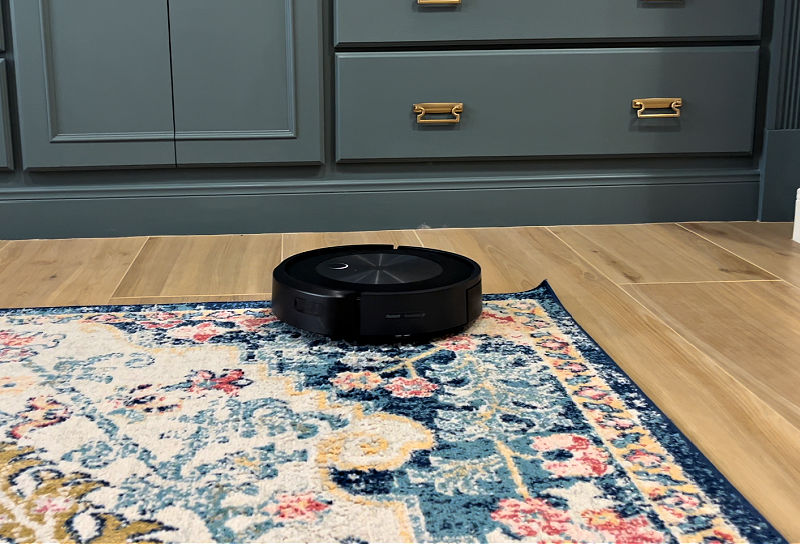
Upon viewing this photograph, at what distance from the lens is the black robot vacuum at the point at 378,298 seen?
112 cm

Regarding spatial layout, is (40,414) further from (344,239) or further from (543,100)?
(543,100)

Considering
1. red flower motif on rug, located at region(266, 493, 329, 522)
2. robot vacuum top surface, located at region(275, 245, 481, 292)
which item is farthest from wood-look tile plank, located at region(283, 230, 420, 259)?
red flower motif on rug, located at region(266, 493, 329, 522)

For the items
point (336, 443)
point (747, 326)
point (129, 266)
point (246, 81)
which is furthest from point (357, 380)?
point (246, 81)

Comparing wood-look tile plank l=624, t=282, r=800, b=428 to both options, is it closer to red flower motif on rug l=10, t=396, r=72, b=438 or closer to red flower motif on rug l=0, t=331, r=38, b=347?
red flower motif on rug l=10, t=396, r=72, b=438

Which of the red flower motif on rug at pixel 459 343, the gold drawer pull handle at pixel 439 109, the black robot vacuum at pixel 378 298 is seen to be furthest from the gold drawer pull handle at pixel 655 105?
the red flower motif on rug at pixel 459 343

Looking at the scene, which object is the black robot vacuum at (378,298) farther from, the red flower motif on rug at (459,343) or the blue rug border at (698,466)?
the blue rug border at (698,466)

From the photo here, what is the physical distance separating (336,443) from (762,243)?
1.20 metres

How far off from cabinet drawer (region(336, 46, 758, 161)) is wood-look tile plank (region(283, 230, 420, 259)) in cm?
16

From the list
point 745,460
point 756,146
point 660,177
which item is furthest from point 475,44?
point 745,460

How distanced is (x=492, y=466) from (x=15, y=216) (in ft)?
4.43

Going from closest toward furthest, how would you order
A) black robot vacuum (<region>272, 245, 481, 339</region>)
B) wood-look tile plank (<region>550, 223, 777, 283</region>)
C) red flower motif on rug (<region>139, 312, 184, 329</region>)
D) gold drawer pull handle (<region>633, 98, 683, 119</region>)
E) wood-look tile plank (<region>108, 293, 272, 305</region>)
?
black robot vacuum (<region>272, 245, 481, 339</region>) → red flower motif on rug (<region>139, 312, 184, 329</region>) → wood-look tile plank (<region>108, 293, 272, 305</region>) → wood-look tile plank (<region>550, 223, 777, 283</region>) → gold drawer pull handle (<region>633, 98, 683, 119</region>)

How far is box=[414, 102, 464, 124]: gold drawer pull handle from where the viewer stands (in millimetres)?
1805

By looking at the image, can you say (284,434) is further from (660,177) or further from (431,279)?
(660,177)

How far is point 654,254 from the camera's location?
1.66 meters
